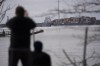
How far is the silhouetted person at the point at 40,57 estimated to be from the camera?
3814mm

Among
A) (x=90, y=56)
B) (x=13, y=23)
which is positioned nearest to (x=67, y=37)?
(x=90, y=56)

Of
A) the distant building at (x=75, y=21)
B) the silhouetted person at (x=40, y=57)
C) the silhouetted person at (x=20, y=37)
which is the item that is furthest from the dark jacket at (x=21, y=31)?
the distant building at (x=75, y=21)

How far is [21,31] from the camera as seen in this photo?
13.5 ft

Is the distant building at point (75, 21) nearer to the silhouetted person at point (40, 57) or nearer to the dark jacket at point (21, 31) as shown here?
the dark jacket at point (21, 31)

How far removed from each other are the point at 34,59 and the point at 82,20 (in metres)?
4.08

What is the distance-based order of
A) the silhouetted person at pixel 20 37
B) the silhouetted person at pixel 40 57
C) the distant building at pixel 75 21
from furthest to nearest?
the distant building at pixel 75 21 < the silhouetted person at pixel 20 37 < the silhouetted person at pixel 40 57

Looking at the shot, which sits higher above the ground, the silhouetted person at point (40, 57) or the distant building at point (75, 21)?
the distant building at point (75, 21)

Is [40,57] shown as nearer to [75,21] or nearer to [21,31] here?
[21,31]

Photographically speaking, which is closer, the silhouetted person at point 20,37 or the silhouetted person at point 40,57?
the silhouetted person at point 40,57

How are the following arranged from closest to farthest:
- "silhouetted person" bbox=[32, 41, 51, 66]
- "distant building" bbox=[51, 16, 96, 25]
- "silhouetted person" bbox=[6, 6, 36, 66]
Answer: "silhouetted person" bbox=[32, 41, 51, 66]
"silhouetted person" bbox=[6, 6, 36, 66]
"distant building" bbox=[51, 16, 96, 25]

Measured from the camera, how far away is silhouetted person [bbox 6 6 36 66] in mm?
4051

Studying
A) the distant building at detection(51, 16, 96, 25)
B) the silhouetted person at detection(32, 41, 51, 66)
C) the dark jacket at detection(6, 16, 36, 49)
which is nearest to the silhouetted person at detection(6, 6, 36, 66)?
the dark jacket at detection(6, 16, 36, 49)

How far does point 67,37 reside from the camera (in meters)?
8.99

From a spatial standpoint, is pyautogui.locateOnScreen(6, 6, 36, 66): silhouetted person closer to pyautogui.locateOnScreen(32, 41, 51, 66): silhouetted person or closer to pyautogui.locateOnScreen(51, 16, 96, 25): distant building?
pyautogui.locateOnScreen(32, 41, 51, 66): silhouetted person
